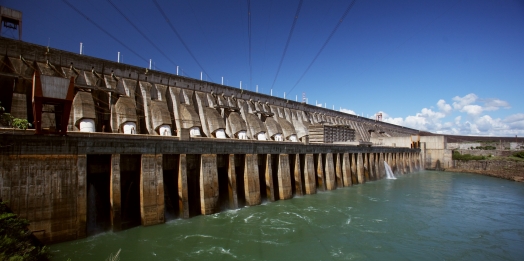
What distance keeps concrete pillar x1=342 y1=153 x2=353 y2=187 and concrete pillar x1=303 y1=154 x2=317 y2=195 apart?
6769mm

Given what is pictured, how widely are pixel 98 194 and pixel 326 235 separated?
1220cm

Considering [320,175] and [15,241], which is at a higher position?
[15,241]

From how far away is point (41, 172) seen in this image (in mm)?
11883

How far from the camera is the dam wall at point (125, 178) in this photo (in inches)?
456

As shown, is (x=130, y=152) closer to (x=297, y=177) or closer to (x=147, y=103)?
(x=147, y=103)

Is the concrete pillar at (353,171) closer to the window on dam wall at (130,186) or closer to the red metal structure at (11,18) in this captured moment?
the window on dam wall at (130,186)

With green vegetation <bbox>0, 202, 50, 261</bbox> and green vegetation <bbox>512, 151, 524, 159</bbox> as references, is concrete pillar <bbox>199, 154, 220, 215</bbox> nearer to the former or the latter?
green vegetation <bbox>0, 202, 50, 261</bbox>

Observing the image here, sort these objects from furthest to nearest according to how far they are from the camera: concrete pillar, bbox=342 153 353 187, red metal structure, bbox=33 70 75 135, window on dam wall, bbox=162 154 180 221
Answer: concrete pillar, bbox=342 153 353 187 < window on dam wall, bbox=162 154 180 221 < red metal structure, bbox=33 70 75 135

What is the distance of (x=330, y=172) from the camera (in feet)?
95.6

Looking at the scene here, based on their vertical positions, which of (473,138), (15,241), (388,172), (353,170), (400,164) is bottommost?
(388,172)

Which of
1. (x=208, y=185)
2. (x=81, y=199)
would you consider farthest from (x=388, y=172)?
(x=81, y=199)

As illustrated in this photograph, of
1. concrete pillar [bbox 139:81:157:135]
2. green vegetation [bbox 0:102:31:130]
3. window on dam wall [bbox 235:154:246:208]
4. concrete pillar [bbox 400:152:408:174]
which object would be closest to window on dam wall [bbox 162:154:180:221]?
window on dam wall [bbox 235:154:246:208]

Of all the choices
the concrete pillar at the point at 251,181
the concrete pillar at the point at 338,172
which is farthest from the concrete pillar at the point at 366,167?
the concrete pillar at the point at 251,181

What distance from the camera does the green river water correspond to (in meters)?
12.0
